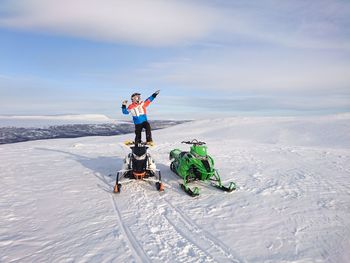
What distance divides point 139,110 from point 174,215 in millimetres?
4585

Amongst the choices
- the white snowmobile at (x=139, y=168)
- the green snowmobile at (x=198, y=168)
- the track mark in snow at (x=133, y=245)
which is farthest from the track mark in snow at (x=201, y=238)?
the white snowmobile at (x=139, y=168)

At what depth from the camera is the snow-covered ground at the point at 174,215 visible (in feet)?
15.5

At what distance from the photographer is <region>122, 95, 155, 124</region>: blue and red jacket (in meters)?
9.94

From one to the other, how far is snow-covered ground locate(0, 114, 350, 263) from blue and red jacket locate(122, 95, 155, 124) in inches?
81.6

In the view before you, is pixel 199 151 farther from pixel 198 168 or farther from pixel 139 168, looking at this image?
pixel 139 168

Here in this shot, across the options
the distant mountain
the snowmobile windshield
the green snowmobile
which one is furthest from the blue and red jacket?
the distant mountain

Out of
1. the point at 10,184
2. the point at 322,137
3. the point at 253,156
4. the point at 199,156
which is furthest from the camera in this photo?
the point at 322,137

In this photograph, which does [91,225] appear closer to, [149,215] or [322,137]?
[149,215]

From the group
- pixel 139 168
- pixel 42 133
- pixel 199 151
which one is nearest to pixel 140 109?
pixel 139 168

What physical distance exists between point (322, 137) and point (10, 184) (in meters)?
19.7

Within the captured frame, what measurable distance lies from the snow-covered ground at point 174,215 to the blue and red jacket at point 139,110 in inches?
81.6

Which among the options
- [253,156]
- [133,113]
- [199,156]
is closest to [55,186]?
[133,113]

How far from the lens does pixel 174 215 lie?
6309 millimetres

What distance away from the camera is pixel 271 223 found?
5.88 metres
